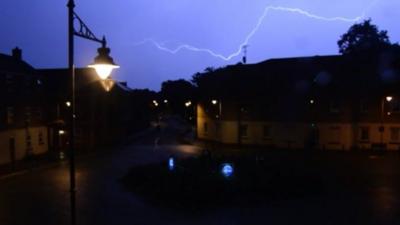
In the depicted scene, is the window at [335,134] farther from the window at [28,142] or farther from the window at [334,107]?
the window at [28,142]

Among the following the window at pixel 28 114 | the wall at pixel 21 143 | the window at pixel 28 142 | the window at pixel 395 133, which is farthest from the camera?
the window at pixel 395 133

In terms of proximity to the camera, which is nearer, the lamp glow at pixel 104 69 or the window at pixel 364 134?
the lamp glow at pixel 104 69

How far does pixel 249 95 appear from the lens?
63.3m

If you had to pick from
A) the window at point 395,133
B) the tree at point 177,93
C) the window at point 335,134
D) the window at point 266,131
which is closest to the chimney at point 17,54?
the window at point 266,131

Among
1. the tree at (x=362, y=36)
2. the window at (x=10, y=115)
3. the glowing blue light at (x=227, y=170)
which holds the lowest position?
the glowing blue light at (x=227, y=170)

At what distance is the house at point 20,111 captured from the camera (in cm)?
4888

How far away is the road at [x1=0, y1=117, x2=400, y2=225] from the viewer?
2244 cm

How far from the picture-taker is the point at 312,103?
5944cm

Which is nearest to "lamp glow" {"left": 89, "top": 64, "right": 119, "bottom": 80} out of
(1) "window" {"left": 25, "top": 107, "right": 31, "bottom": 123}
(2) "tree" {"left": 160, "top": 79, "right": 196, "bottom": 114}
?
(1) "window" {"left": 25, "top": 107, "right": 31, "bottom": 123}

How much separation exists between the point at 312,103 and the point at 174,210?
3776cm

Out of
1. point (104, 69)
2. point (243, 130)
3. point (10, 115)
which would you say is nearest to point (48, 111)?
point (10, 115)

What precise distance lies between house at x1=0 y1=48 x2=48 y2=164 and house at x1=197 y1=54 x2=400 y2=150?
2034 cm

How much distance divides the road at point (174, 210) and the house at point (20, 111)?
1067cm

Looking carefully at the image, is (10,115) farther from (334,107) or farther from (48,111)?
(334,107)
